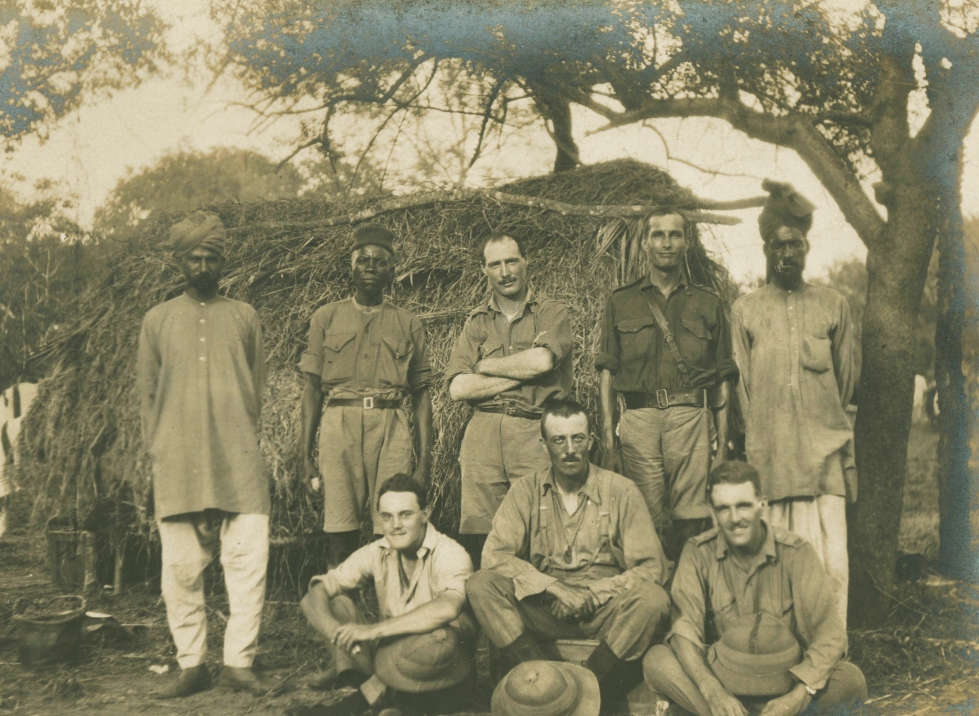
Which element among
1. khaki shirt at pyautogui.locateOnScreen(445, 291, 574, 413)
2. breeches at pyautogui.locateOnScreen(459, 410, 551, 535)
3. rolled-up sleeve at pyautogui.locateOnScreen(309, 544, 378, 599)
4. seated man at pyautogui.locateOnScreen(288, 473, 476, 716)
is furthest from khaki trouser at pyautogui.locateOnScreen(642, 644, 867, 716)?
khaki shirt at pyautogui.locateOnScreen(445, 291, 574, 413)

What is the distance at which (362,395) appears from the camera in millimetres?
4836

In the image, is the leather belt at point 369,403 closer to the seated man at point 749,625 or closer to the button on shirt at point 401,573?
the button on shirt at point 401,573

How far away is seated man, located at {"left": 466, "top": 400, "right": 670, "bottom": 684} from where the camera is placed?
3.90m

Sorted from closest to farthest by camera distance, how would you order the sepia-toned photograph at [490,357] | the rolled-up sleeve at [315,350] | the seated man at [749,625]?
the seated man at [749,625] → the sepia-toned photograph at [490,357] → the rolled-up sleeve at [315,350]

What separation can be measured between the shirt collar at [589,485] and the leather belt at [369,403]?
1029 mm

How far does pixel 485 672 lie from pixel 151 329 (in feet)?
8.36

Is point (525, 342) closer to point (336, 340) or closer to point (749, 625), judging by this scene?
point (336, 340)

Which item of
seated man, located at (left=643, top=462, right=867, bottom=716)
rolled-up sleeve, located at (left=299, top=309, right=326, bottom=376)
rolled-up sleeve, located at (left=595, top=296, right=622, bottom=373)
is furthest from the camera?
rolled-up sleeve, located at (left=299, top=309, right=326, bottom=376)

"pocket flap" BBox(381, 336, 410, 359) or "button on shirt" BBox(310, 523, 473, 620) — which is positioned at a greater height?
"pocket flap" BBox(381, 336, 410, 359)

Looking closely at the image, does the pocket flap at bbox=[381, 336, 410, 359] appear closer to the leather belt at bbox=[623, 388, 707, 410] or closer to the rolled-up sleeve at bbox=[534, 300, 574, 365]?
the rolled-up sleeve at bbox=[534, 300, 574, 365]

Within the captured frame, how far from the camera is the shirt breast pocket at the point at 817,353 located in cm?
467

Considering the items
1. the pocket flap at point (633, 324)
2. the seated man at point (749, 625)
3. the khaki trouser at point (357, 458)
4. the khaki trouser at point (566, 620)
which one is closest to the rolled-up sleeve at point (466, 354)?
the khaki trouser at point (357, 458)

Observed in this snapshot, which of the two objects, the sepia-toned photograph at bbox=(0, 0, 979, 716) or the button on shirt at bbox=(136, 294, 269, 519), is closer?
the sepia-toned photograph at bbox=(0, 0, 979, 716)

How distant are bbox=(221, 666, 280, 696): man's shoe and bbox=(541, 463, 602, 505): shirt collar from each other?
1.70 meters
